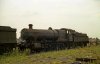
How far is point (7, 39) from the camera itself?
22984 mm

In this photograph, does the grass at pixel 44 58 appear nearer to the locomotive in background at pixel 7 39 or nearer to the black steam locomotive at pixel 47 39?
the locomotive in background at pixel 7 39

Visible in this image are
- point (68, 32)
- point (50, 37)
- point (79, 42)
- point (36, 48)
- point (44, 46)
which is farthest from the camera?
point (79, 42)

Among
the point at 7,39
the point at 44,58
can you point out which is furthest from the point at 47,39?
the point at 44,58

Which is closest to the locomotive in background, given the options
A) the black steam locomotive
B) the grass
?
the grass

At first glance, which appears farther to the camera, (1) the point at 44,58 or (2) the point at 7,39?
(2) the point at 7,39

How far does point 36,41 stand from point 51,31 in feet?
13.9

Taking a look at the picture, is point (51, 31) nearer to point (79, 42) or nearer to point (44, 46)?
point (44, 46)

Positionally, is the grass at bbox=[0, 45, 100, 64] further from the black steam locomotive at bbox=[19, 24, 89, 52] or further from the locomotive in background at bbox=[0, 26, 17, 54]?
the black steam locomotive at bbox=[19, 24, 89, 52]

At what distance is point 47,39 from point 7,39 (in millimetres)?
8236

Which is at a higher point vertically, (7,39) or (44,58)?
(7,39)

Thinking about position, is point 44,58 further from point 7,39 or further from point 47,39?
point 47,39

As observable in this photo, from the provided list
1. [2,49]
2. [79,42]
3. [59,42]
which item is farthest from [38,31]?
[79,42]

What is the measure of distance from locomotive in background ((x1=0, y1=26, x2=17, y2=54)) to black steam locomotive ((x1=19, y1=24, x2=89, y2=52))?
3.13 m

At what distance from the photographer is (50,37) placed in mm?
30688
